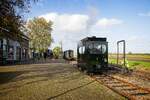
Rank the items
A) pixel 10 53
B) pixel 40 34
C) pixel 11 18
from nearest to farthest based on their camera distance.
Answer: pixel 11 18 → pixel 10 53 → pixel 40 34

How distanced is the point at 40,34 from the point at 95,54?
225 ft

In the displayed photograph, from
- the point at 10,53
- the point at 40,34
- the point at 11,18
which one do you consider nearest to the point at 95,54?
the point at 11,18

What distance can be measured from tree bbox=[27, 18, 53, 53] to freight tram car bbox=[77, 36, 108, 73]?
65.3 m

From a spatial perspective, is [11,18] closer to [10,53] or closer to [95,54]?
[95,54]

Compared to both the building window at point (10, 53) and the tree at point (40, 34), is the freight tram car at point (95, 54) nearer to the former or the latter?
the building window at point (10, 53)

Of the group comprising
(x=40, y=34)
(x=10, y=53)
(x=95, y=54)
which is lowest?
(x=95, y=54)

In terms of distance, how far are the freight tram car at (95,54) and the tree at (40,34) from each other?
214 feet

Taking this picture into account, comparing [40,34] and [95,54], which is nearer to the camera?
[95,54]

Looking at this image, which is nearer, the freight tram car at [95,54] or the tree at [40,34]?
the freight tram car at [95,54]

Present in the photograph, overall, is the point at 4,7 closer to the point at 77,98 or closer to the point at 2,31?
the point at 2,31

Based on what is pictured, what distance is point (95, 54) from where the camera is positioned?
2627 cm

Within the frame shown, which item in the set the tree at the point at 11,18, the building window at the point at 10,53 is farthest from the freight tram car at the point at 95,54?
the building window at the point at 10,53

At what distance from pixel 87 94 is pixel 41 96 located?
2.26 meters

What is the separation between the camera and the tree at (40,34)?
91.2m
